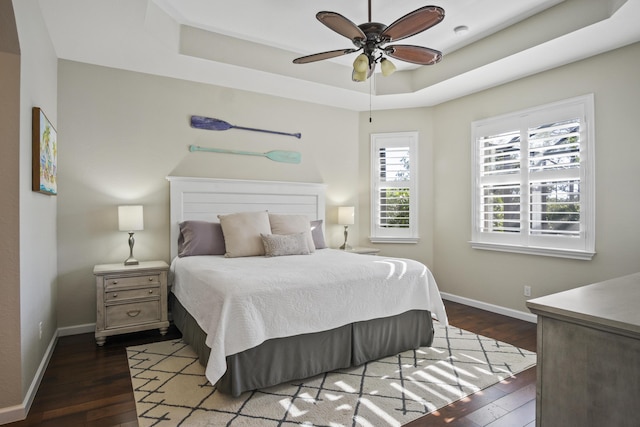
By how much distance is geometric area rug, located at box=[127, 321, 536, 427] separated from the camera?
2.11 metres

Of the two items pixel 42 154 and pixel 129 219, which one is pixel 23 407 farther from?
pixel 129 219

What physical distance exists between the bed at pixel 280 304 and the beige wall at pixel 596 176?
5.04 feet

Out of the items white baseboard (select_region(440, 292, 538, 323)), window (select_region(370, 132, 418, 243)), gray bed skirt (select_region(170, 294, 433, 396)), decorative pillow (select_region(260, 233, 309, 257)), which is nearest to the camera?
gray bed skirt (select_region(170, 294, 433, 396))

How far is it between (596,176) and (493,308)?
→ 182cm

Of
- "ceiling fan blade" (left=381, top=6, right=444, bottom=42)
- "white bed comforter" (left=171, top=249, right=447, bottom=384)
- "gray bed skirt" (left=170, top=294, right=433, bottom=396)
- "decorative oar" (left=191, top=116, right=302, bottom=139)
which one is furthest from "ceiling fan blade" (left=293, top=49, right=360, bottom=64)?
"gray bed skirt" (left=170, top=294, right=433, bottom=396)

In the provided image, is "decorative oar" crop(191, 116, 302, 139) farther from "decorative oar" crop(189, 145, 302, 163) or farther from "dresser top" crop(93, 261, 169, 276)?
"dresser top" crop(93, 261, 169, 276)

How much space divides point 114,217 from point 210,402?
2332 millimetres

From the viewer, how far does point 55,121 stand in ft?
11.2

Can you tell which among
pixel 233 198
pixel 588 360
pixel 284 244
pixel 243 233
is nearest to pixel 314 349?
pixel 284 244

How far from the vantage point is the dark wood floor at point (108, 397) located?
210 cm

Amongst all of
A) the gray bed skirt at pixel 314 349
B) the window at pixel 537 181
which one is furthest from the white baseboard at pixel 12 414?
the window at pixel 537 181

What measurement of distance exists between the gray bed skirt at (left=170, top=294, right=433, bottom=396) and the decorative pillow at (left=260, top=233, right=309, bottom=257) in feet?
3.16

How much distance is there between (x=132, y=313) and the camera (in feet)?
10.9

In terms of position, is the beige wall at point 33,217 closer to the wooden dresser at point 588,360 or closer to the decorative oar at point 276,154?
the decorative oar at point 276,154
